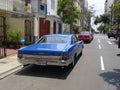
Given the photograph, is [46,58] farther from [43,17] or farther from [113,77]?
[43,17]

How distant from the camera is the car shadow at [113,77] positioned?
8.64 metres

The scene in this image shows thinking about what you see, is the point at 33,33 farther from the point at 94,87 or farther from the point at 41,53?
the point at 94,87

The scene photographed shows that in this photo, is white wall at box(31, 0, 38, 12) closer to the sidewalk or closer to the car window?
the sidewalk

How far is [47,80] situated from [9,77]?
1401 millimetres

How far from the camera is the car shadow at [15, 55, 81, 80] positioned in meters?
9.69

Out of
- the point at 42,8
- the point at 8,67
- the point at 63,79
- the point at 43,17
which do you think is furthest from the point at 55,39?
the point at 42,8

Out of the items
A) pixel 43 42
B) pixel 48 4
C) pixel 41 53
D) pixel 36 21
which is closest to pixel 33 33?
pixel 36 21

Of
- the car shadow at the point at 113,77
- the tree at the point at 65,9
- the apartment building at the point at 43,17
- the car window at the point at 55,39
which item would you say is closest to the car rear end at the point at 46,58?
the car shadow at the point at 113,77

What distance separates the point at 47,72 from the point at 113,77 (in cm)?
246

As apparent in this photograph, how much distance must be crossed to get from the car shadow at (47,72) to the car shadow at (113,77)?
4.51 ft

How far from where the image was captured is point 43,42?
1183cm

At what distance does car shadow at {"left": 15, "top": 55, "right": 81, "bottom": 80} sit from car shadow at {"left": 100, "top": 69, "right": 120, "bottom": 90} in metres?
1.38

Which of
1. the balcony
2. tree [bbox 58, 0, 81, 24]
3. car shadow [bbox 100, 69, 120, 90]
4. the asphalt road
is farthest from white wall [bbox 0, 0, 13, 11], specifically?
tree [bbox 58, 0, 81, 24]

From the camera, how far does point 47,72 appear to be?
10312 millimetres
